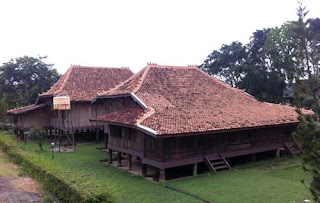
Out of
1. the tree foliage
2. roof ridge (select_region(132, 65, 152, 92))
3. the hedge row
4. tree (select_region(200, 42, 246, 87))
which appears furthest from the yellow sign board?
tree (select_region(200, 42, 246, 87))

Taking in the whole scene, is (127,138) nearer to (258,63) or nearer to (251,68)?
(251,68)

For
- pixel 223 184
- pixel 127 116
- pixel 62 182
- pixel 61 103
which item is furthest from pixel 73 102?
pixel 223 184

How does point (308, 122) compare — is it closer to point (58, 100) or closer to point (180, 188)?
point (180, 188)

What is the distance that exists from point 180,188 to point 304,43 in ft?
30.4

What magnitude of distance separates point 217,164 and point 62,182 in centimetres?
838

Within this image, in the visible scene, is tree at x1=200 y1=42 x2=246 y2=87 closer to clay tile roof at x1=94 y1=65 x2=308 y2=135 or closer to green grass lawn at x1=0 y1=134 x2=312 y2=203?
clay tile roof at x1=94 y1=65 x2=308 y2=135

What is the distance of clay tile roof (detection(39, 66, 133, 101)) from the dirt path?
10.0m

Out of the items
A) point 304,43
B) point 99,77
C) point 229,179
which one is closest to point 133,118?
point 229,179

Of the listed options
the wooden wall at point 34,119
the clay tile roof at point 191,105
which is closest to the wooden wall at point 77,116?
the wooden wall at point 34,119

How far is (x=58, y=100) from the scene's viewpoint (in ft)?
74.2

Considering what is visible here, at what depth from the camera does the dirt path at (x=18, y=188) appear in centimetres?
1199

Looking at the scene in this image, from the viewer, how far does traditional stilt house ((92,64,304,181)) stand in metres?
15.3

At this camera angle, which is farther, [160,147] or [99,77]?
[99,77]

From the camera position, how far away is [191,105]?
1808 cm
